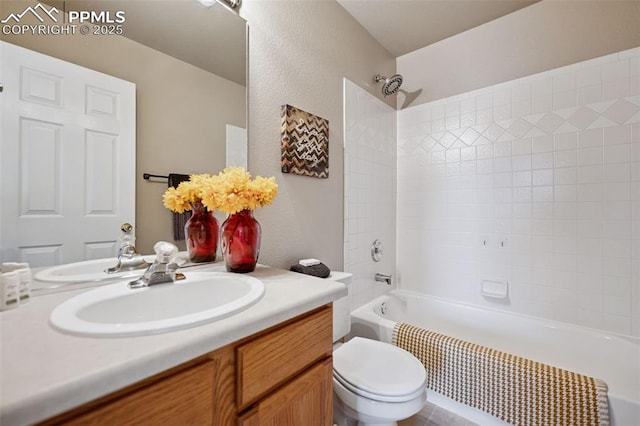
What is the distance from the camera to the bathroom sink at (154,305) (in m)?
0.54

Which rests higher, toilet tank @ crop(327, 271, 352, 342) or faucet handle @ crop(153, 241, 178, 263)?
faucet handle @ crop(153, 241, 178, 263)

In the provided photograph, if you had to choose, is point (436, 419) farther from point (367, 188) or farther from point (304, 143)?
point (304, 143)

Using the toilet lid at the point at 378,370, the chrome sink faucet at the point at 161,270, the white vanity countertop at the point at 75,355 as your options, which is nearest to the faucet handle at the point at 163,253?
the chrome sink faucet at the point at 161,270

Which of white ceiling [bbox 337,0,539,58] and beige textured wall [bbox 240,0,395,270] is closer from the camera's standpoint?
beige textured wall [bbox 240,0,395,270]

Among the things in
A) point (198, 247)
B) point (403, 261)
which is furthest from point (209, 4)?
point (403, 261)

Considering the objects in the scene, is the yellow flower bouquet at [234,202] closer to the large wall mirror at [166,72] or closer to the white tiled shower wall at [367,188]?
the large wall mirror at [166,72]

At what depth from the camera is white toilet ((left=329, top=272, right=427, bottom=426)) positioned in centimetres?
107

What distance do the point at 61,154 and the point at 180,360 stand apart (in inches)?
27.7

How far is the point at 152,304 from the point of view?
2.66ft

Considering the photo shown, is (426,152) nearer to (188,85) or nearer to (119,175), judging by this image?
(188,85)

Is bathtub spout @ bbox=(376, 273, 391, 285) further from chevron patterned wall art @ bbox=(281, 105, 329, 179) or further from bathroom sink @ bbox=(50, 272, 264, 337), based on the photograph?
bathroom sink @ bbox=(50, 272, 264, 337)

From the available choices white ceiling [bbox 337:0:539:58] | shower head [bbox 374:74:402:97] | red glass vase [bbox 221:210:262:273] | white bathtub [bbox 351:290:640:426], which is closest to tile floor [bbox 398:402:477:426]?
white bathtub [bbox 351:290:640:426]

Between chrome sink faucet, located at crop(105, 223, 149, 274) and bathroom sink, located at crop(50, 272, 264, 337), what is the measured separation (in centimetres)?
6

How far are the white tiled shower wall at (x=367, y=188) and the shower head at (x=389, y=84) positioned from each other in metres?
0.10
